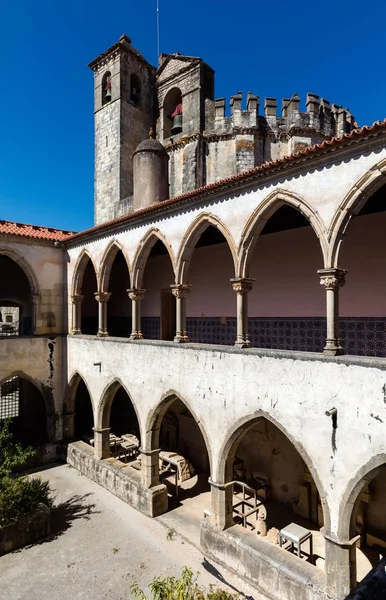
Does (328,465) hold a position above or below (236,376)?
below

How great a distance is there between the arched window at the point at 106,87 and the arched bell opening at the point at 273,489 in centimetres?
1813

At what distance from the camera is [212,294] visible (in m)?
11.9

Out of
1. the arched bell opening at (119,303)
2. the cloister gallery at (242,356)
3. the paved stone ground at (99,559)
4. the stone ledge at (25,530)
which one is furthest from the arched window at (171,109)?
the stone ledge at (25,530)

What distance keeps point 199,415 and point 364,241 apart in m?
5.59

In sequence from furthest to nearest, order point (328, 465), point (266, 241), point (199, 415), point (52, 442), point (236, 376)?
point (52, 442) < point (266, 241) < point (199, 415) < point (236, 376) < point (328, 465)

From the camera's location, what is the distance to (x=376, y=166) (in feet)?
19.3

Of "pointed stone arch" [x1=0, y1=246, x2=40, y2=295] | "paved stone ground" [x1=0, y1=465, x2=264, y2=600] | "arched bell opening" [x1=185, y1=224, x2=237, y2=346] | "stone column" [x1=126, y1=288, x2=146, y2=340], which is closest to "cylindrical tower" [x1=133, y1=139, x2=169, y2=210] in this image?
"arched bell opening" [x1=185, y1=224, x2=237, y2=346]

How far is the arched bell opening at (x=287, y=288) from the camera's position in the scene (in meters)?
9.32

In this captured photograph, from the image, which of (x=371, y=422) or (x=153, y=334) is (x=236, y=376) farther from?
(x=153, y=334)

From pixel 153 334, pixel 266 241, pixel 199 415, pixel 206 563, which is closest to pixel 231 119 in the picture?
pixel 266 241

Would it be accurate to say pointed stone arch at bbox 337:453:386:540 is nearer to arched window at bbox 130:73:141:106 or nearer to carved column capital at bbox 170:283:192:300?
carved column capital at bbox 170:283:192:300

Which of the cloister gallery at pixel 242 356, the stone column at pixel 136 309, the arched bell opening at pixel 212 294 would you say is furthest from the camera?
the arched bell opening at pixel 212 294

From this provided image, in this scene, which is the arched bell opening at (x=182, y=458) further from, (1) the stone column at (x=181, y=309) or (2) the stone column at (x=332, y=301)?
(2) the stone column at (x=332, y=301)

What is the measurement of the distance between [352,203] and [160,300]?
846 cm
